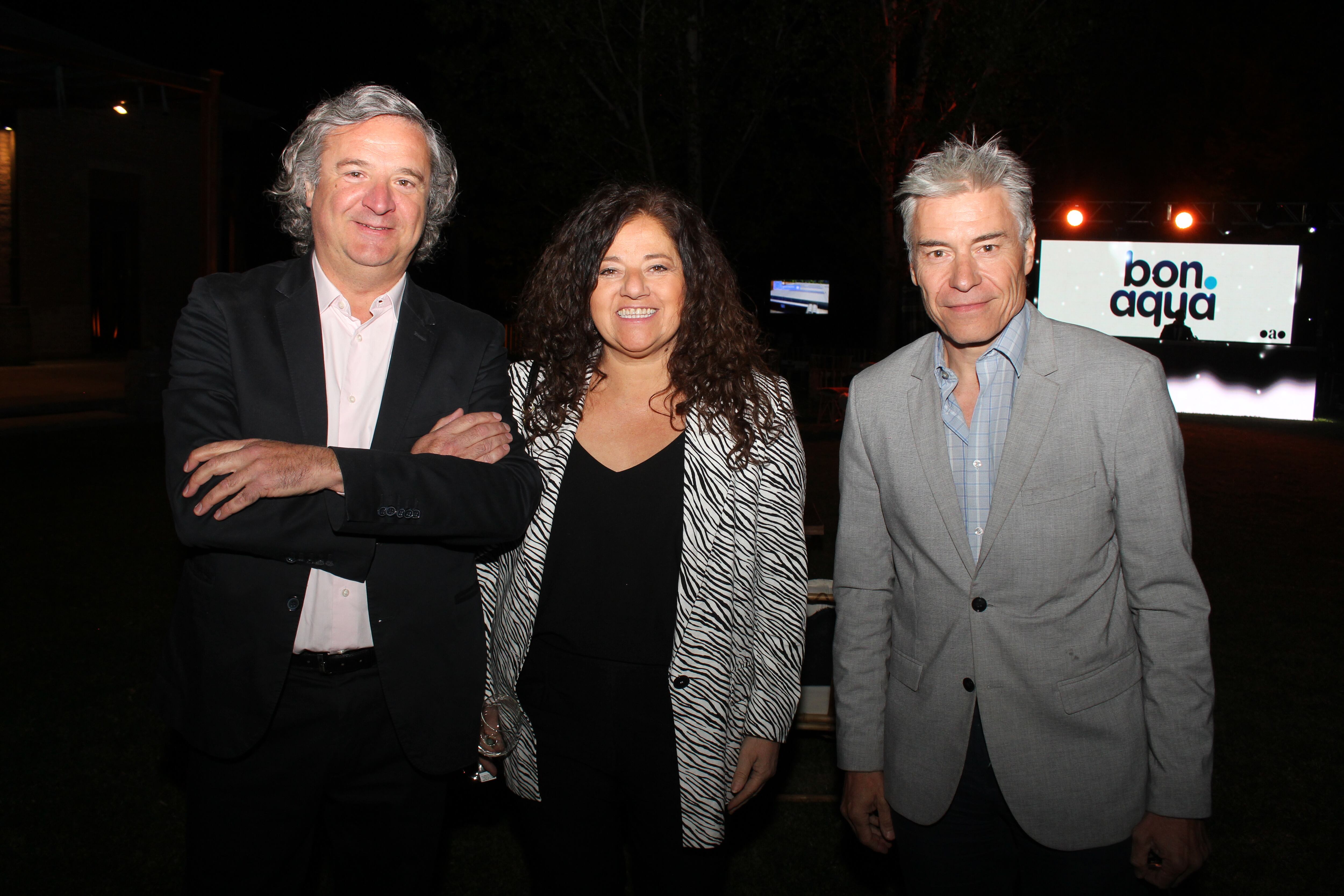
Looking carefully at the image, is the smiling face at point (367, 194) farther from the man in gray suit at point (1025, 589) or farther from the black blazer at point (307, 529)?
the man in gray suit at point (1025, 589)

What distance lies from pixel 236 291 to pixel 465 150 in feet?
57.8

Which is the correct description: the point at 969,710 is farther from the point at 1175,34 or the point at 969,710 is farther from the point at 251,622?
the point at 1175,34

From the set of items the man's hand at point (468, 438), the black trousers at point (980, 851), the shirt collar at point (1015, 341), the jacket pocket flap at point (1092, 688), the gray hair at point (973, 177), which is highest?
the gray hair at point (973, 177)

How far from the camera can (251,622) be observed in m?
1.79

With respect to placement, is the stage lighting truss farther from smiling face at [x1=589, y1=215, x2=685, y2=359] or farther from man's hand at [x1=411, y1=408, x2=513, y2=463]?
man's hand at [x1=411, y1=408, x2=513, y2=463]

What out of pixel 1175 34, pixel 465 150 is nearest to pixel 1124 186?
pixel 1175 34

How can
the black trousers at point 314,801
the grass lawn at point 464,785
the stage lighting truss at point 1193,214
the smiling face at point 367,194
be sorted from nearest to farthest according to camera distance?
1. the black trousers at point 314,801
2. the smiling face at point 367,194
3. the grass lawn at point 464,785
4. the stage lighting truss at point 1193,214

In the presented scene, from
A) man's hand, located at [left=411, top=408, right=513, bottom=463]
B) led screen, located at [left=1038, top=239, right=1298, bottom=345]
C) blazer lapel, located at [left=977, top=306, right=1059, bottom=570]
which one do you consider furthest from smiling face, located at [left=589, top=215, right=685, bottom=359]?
led screen, located at [left=1038, top=239, right=1298, bottom=345]

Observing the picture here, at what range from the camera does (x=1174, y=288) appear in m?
16.4

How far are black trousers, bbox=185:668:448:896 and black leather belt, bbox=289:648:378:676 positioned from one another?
0.04 feet


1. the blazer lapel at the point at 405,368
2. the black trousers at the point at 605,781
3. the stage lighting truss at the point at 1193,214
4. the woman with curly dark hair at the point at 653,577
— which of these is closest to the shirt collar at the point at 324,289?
the blazer lapel at the point at 405,368

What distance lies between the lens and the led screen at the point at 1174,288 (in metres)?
15.8

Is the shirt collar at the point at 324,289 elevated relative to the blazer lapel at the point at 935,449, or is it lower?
elevated

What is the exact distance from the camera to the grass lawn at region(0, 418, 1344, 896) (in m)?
3.02
